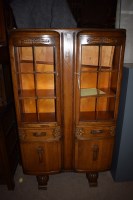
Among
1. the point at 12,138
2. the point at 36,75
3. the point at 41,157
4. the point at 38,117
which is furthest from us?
the point at 12,138

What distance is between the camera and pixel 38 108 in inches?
65.6

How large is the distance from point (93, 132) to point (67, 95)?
513mm

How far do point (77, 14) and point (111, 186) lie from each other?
275 centimetres

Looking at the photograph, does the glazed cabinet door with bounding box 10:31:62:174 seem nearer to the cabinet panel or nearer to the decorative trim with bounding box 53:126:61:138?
the decorative trim with bounding box 53:126:61:138

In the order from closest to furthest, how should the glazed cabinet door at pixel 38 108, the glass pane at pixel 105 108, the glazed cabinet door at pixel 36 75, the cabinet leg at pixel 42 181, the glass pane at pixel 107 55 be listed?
the glazed cabinet door at pixel 36 75 → the glazed cabinet door at pixel 38 108 → the glass pane at pixel 107 55 → the glass pane at pixel 105 108 → the cabinet leg at pixel 42 181

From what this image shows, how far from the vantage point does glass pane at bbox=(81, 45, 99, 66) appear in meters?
1.66

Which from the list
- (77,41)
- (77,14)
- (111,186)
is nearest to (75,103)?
(77,41)

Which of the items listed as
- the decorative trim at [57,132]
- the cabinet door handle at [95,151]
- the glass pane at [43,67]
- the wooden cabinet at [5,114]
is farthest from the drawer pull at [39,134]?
the glass pane at [43,67]

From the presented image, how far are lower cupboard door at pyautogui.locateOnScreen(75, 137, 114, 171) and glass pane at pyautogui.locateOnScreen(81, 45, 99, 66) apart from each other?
0.87m

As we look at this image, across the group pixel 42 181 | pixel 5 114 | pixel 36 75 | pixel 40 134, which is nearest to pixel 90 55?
pixel 36 75

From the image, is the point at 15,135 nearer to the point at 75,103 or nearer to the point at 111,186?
the point at 75,103

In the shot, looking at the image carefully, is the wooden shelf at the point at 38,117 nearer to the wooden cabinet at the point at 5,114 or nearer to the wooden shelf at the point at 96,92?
the wooden cabinet at the point at 5,114

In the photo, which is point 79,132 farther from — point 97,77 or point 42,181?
point 42,181

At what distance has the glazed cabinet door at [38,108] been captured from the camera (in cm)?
155
